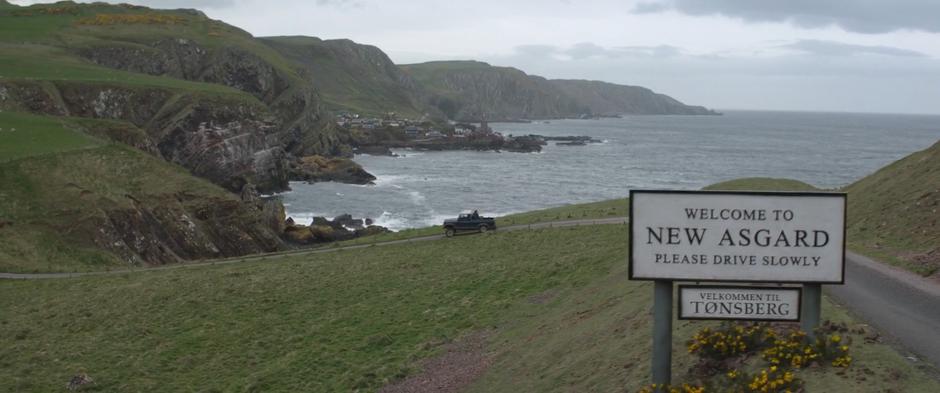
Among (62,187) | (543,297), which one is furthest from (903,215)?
(62,187)

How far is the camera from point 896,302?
15078mm

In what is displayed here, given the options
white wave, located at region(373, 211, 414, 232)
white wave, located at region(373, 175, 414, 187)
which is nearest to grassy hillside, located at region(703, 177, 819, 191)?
white wave, located at region(373, 211, 414, 232)

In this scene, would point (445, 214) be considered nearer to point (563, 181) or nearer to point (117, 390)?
point (563, 181)

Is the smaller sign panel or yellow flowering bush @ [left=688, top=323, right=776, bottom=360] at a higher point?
the smaller sign panel

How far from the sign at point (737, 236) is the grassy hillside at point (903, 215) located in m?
9.31

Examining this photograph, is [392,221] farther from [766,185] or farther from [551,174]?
[551,174]

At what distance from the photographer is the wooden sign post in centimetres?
1083

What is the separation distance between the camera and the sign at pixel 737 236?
1082cm

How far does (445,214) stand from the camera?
6825 centimetres

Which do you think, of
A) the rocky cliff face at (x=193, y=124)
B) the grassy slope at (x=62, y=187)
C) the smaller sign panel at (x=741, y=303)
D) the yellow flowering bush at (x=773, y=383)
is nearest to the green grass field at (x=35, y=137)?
the grassy slope at (x=62, y=187)

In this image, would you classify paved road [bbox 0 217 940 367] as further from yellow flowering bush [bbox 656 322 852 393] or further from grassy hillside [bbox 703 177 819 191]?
grassy hillside [bbox 703 177 819 191]

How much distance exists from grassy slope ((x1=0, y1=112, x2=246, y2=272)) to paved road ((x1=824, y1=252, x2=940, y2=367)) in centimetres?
3553

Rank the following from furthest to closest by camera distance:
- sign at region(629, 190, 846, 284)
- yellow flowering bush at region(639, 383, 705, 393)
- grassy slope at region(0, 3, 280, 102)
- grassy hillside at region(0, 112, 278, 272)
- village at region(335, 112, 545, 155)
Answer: village at region(335, 112, 545, 155) → grassy slope at region(0, 3, 280, 102) → grassy hillside at region(0, 112, 278, 272) → sign at region(629, 190, 846, 284) → yellow flowering bush at region(639, 383, 705, 393)

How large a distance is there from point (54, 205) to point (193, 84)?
203 feet
